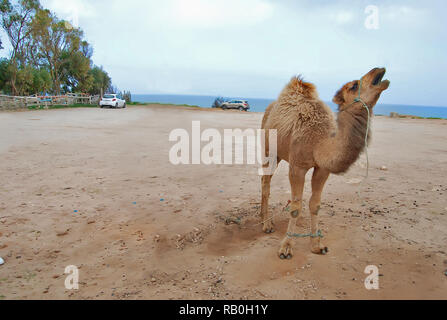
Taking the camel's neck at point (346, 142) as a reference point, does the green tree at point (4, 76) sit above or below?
above

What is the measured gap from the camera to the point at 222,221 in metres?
5.18

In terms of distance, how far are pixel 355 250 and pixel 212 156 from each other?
7073mm

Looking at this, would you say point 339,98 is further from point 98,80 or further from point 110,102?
point 98,80

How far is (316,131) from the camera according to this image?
360cm

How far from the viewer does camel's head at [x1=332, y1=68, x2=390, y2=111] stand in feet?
9.65

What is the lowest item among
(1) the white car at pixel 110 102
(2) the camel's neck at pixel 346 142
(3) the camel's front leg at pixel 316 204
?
(3) the camel's front leg at pixel 316 204

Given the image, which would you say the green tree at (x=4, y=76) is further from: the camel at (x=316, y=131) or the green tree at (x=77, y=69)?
the camel at (x=316, y=131)

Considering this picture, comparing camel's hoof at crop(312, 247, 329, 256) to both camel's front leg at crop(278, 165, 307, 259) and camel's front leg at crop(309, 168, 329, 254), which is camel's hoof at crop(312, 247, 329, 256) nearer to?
camel's front leg at crop(309, 168, 329, 254)

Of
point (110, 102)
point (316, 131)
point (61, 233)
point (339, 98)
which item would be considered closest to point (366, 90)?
point (339, 98)

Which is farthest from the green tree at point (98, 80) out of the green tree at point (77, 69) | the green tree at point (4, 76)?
the green tree at point (4, 76)

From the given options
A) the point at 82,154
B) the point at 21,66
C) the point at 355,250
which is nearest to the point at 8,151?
the point at 82,154

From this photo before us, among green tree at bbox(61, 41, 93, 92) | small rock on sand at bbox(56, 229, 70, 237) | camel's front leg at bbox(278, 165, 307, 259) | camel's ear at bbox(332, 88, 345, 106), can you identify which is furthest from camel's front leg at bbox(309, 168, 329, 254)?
green tree at bbox(61, 41, 93, 92)

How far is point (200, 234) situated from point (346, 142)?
8.57 feet

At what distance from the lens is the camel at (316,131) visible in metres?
3.09
